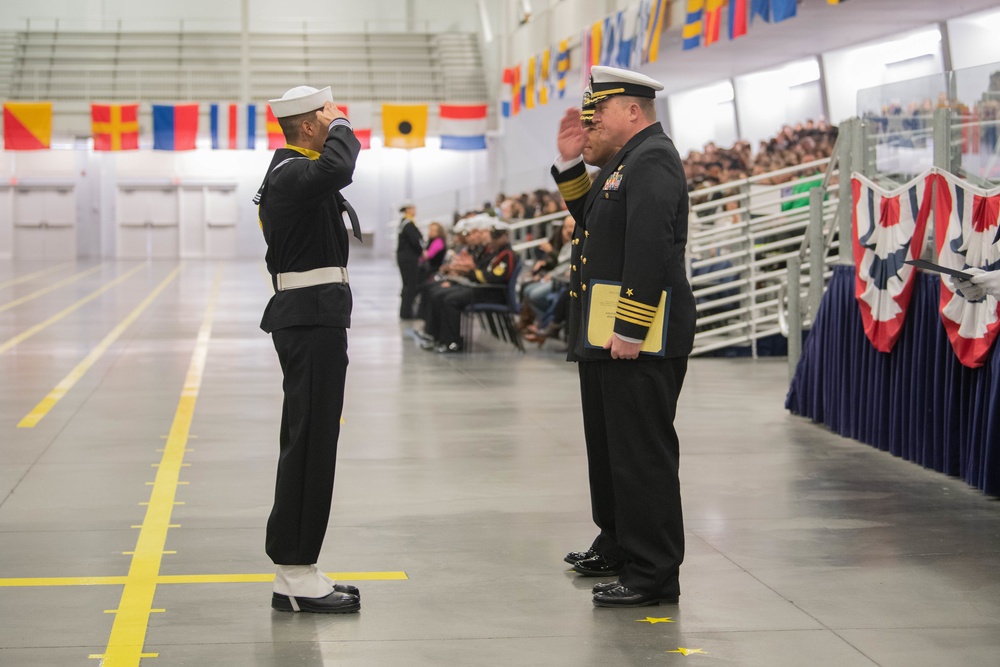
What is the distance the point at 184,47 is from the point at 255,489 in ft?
113

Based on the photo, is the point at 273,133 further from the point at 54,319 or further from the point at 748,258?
the point at 748,258

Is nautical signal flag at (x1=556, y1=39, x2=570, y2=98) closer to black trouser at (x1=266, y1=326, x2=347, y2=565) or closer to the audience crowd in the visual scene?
the audience crowd

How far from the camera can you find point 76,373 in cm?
1176

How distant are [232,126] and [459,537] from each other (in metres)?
29.5

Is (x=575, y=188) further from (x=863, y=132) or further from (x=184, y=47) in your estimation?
(x=184, y=47)

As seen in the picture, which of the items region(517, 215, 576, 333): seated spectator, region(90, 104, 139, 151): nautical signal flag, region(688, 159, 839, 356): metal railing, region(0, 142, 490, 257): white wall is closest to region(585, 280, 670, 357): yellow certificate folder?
region(688, 159, 839, 356): metal railing

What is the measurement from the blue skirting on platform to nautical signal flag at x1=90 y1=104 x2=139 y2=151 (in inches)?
1077

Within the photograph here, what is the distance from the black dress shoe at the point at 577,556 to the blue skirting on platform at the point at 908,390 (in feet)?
7.85

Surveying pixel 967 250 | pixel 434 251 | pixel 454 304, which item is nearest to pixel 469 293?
pixel 454 304

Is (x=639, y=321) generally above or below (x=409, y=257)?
below

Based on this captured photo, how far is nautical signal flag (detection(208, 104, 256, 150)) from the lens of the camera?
33.6 meters

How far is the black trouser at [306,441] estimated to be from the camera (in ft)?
14.8

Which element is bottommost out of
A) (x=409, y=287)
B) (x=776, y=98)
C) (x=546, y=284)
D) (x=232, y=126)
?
(x=409, y=287)

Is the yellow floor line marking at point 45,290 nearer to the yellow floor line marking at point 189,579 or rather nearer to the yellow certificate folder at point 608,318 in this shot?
the yellow floor line marking at point 189,579
